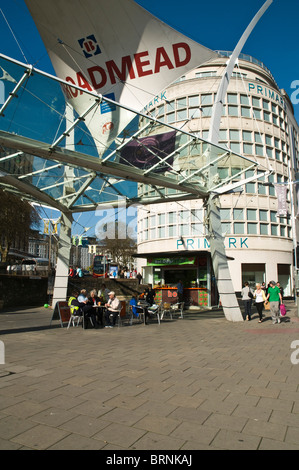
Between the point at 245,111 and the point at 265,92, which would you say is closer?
the point at 245,111

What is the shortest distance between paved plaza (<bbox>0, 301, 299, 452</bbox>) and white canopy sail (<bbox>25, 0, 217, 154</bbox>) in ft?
41.0

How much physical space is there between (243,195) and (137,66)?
25.7 m

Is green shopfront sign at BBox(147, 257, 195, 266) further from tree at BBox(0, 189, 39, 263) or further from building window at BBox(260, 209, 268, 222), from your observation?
building window at BBox(260, 209, 268, 222)

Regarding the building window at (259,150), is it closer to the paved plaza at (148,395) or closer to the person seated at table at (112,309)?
the person seated at table at (112,309)

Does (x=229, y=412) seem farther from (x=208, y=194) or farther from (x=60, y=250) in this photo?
(x=60, y=250)

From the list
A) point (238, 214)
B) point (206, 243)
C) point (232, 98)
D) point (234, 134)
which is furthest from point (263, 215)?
point (232, 98)

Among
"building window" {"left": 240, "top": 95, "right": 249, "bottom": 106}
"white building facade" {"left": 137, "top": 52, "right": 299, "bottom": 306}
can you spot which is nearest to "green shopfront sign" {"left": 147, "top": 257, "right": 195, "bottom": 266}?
"white building facade" {"left": 137, "top": 52, "right": 299, "bottom": 306}

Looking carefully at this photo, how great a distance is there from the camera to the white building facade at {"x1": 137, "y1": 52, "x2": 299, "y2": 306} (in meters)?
38.6

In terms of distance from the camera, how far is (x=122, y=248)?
56906mm

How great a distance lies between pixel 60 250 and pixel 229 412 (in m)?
15.8

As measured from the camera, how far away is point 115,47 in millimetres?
15906

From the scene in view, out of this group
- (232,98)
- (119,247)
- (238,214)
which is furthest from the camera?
(119,247)

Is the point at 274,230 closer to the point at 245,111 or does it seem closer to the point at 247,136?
the point at 247,136

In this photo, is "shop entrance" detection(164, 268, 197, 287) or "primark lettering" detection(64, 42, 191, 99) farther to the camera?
"shop entrance" detection(164, 268, 197, 287)
